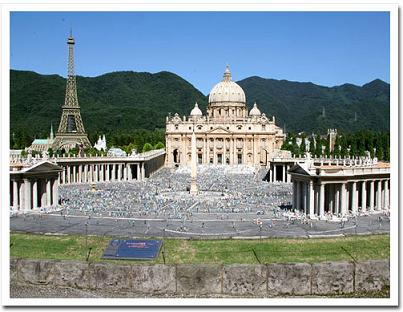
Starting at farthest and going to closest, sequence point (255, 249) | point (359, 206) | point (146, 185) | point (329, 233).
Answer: point (146, 185) < point (359, 206) < point (329, 233) < point (255, 249)

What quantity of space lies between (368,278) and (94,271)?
57.5 feet

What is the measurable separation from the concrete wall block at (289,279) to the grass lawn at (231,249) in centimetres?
151

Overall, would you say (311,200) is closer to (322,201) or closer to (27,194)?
(322,201)

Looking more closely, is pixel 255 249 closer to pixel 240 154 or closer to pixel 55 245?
pixel 55 245

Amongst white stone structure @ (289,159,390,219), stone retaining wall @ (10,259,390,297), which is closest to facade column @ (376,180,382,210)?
white stone structure @ (289,159,390,219)

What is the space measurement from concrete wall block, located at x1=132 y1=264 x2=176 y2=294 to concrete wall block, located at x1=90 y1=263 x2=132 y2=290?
394mm

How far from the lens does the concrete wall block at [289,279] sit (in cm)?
3397

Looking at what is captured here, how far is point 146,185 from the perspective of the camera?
278 ft

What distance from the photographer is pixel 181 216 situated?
52.3 m

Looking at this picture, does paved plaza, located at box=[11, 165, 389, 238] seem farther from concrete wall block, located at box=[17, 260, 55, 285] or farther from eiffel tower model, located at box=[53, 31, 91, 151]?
eiffel tower model, located at box=[53, 31, 91, 151]

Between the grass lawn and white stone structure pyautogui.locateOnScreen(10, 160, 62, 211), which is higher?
white stone structure pyautogui.locateOnScreen(10, 160, 62, 211)

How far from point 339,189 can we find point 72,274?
93.6ft

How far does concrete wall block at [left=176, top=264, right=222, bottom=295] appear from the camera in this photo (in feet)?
111
